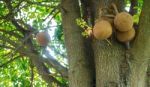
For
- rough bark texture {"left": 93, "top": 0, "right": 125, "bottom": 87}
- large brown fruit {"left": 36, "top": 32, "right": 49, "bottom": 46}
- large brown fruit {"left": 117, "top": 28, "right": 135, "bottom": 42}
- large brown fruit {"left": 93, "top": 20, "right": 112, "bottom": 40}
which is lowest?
rough bark texture {"left": 93, "top": 0, "right": 125, "bottom": 87}

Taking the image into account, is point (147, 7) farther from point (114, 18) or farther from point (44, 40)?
point (44, 40)

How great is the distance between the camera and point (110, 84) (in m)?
2.56

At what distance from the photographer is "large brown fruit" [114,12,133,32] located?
7.86 feet

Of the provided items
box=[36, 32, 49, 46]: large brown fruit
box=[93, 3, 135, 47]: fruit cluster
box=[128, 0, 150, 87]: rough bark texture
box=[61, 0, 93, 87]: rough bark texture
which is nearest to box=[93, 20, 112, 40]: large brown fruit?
box=[93, 3, 135, 47]: fruit cluster

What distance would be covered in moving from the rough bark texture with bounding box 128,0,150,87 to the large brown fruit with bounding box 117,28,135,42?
5 centimetres

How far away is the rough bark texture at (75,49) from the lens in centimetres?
276

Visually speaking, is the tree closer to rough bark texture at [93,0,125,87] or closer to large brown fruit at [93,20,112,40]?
rough bark texture at [93,0,125,87]

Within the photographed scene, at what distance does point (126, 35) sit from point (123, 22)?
138 millimetres

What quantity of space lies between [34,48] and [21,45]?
0.45m

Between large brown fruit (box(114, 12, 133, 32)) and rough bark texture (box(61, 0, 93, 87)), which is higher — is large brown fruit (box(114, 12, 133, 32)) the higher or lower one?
the higher one

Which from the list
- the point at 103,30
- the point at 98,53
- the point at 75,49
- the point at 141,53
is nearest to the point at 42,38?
the point at 75,49

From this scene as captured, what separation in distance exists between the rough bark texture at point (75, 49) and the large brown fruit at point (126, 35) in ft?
1.23

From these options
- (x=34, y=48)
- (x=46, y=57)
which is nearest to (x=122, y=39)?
(x=46, y=57)

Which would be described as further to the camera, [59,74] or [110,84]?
[59,74]
